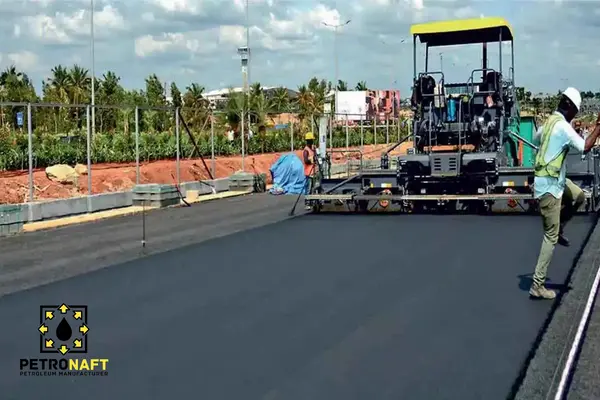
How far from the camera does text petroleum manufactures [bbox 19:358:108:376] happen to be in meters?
5.92

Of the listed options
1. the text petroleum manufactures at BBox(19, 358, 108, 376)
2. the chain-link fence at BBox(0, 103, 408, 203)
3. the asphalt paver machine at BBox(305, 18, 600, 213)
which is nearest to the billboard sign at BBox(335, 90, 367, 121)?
the chain-link fence at BBox(0, 103, 408, 203)

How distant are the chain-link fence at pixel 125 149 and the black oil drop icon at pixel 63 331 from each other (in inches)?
373

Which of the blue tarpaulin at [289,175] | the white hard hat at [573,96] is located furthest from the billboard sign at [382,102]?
the white hard hat at [573,96]

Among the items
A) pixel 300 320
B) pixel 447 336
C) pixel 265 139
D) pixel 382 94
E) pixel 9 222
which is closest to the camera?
pixel 447 336

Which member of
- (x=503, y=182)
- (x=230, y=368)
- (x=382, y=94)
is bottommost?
(x=230, y=368)

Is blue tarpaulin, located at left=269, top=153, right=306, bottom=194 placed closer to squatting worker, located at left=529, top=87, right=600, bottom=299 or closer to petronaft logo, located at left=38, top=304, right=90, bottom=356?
squatting worker, located at left=529, top=87, right=600, bottom=299

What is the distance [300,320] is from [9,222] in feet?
28.8

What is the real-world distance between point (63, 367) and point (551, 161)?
5040mm

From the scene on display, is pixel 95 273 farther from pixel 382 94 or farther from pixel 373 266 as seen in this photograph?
pixel 382 94

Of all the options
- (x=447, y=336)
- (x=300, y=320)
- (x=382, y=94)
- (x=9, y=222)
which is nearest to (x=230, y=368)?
(x=300, y=320)

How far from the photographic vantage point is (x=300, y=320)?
7266 mm

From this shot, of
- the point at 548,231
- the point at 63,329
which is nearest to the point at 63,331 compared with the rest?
the point at 63,329

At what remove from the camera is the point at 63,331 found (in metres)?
7.04

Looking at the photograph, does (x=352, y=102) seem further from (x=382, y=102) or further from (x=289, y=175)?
(x=289, y=175)
